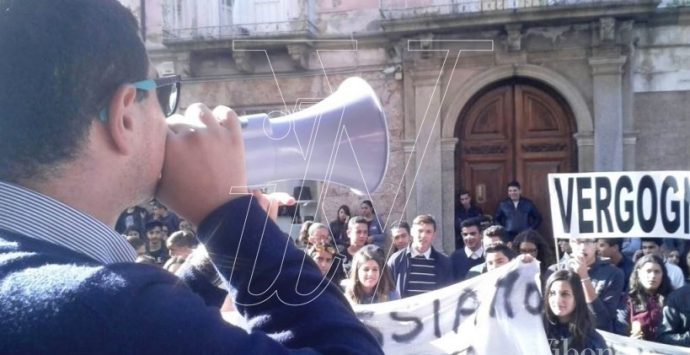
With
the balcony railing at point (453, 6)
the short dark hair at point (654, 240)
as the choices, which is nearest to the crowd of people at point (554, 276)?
the short dark hair at point (654, 240)

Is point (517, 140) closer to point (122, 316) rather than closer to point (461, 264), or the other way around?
point (461, 264)

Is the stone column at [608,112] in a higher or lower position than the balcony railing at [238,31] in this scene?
lower

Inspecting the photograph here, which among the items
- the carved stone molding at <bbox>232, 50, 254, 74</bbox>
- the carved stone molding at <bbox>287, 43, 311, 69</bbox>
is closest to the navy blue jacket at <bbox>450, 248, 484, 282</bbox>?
the carved stone molding at <bbox>232, 50, 254, 74</bbox>

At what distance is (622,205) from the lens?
4.79 meters

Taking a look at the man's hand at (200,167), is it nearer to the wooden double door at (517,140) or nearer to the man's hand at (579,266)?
the man's hand at (579,266)

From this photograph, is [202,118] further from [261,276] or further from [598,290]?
[598,290]

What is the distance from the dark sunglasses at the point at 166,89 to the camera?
854mm

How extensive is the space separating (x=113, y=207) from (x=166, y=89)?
0.57ft

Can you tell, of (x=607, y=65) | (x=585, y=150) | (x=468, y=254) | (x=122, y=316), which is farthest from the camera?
(x=585, y=150)

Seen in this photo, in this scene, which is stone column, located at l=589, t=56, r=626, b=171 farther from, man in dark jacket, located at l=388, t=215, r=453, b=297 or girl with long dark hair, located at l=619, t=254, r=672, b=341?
man in dark jacket, located at l=388, t=215, r=453, b=297

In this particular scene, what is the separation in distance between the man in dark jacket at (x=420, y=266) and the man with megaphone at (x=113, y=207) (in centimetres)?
417

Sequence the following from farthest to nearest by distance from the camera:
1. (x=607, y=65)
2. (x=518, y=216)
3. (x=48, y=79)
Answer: (x=607, y=65) → (x=518, y=216) → (x=48, y=79)

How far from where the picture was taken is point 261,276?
2.84 ft

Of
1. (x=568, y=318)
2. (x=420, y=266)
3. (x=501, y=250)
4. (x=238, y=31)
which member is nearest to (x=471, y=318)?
(x=568, y=318)
